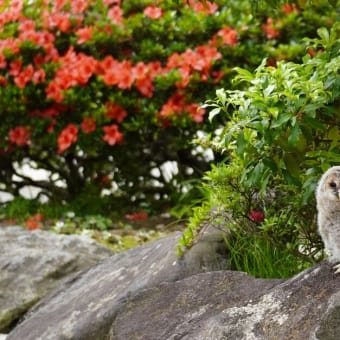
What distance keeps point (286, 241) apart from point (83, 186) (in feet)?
12.9

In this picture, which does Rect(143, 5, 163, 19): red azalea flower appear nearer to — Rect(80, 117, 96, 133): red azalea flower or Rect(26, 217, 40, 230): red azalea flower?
Rect(80, 117, 96, 133): red azalea flower

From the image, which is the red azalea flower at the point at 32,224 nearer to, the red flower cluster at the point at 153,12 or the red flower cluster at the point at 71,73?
the red flower cluster at the point at 71,73

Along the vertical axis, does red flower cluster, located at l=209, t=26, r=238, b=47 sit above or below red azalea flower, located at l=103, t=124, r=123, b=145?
above

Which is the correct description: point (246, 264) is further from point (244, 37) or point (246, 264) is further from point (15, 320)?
A: point (244, 37)

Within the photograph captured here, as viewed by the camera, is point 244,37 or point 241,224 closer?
point 241,224

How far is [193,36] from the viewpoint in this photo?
25.1ft

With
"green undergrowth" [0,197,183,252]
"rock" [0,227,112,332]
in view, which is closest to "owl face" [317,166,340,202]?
"rock" [0,227,112,332]

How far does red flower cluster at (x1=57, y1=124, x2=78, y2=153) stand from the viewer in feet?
24.5

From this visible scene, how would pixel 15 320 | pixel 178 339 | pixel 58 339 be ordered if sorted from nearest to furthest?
pixel 178 339 < pixel 58 339 < pixel 15 320

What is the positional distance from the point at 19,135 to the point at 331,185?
15.3 ft

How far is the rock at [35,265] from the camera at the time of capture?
5578mm

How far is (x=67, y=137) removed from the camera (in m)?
7.49

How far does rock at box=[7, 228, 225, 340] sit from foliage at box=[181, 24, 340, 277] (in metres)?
0.15

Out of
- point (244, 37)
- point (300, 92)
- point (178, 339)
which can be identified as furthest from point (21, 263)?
point (244, 37)
